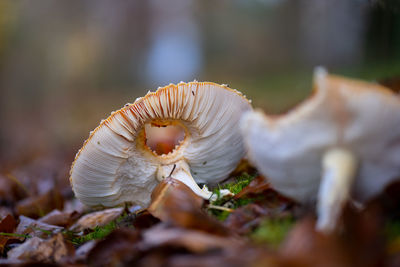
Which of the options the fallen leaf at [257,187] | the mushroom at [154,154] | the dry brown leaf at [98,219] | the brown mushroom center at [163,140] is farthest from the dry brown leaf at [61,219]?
the fallen leaf at [257,187]

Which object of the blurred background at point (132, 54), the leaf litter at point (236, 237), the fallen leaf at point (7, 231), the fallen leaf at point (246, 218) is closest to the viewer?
the leaf litter at point (236, 237)

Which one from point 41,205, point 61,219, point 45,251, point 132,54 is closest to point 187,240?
point 45,251

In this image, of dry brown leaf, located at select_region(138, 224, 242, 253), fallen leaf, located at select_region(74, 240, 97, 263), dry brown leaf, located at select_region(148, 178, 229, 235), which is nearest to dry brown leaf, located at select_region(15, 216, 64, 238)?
fallen leaf, located at select_region(74, 240, 97, 263)

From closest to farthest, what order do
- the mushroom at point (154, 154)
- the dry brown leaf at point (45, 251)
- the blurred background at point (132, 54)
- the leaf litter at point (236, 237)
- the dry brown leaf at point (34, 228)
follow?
the leaf litter at point (236, 237), the dry brown leaf at point (45, 251), the mushroom at point (154, 154), the dry brown leaf at point (34, 228), the blurred background at point (132, 54)

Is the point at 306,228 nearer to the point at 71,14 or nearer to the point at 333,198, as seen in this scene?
the point at 333,198

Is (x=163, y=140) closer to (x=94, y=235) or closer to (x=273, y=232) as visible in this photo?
(x=94, y=235)

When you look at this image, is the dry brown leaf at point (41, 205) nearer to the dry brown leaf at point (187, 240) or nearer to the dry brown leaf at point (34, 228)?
the dry brown leaf at point (34, 228)

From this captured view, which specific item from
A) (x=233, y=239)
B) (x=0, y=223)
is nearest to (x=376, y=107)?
(x=233, y=239)

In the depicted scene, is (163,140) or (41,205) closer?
(41,205)
